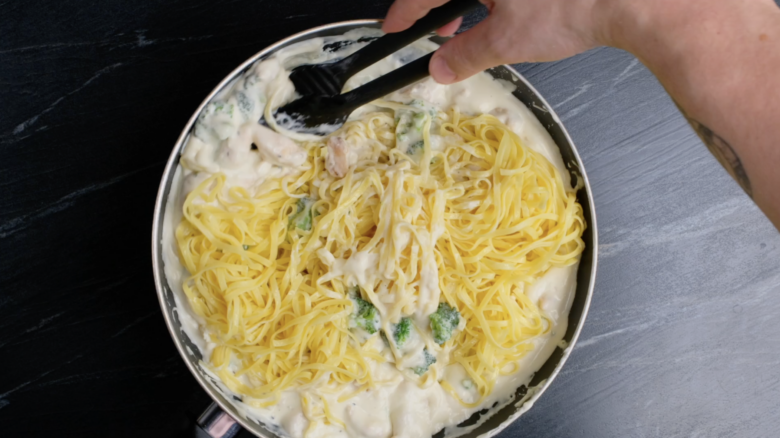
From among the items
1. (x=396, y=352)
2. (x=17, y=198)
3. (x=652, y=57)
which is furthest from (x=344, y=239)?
(x=17, y=198)

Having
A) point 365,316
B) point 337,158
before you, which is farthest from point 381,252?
point 337,158

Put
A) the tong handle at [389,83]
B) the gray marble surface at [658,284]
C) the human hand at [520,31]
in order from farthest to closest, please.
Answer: the gray marble surface at [658,284] → the tong handle at [389,83] → the human hand at [520,31]

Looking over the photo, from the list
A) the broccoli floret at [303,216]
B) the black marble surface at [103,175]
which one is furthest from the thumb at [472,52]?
the black marble surface at [103,175]

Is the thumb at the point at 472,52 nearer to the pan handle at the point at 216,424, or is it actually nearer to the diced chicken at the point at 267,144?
the diced chicken at the point at 267,144

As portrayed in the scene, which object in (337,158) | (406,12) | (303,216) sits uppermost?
(406,12)

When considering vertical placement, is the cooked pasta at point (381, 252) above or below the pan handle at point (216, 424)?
above

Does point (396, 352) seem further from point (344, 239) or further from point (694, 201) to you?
point (694, 201)

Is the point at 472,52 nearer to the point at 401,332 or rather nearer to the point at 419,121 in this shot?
the point at 419,121
